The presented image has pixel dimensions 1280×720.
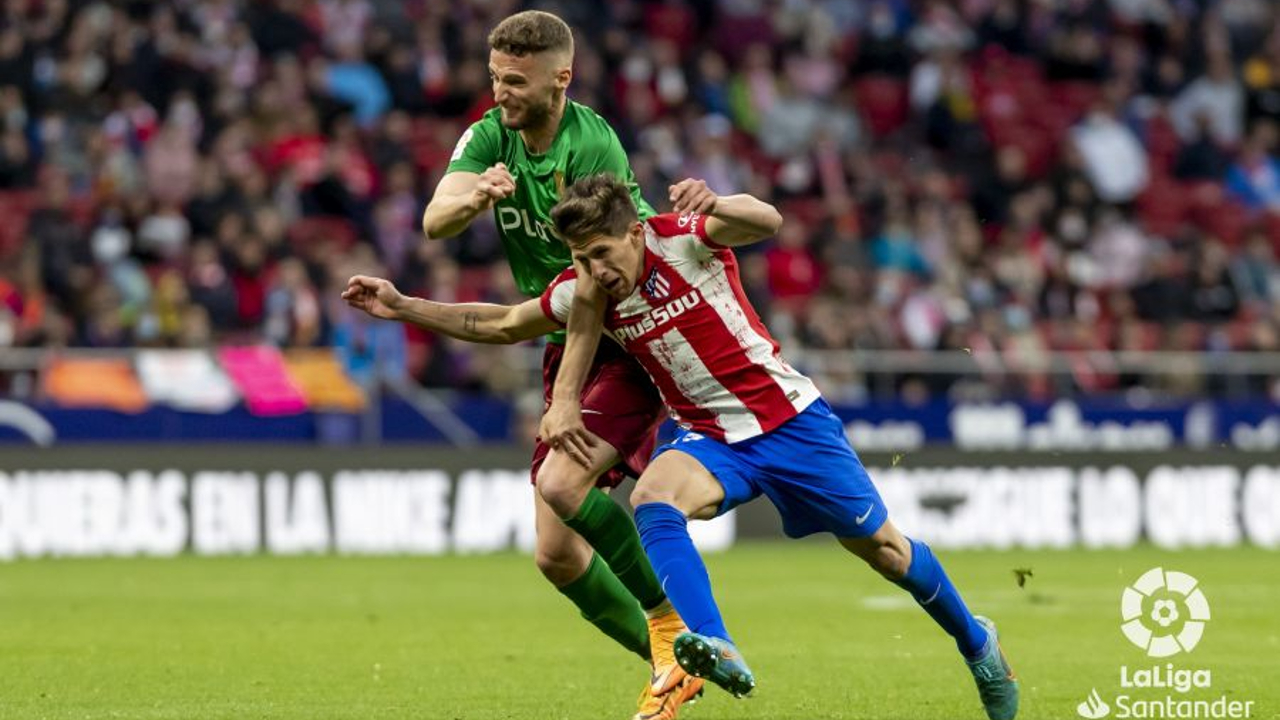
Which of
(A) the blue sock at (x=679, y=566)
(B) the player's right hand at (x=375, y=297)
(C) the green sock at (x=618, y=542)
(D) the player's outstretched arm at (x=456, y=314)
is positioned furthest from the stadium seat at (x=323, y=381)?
(A) the blue sock at (x=679, y=566)

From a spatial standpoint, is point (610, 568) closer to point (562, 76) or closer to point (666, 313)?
point (666, 313)

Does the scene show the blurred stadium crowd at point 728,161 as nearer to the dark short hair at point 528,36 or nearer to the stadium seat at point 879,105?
the stadium seat at point 879,105

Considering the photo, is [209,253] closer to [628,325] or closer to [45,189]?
[45,189]

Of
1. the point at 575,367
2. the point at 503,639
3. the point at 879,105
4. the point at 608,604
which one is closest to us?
the point at 575,367

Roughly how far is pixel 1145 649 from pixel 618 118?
12765 millimetres

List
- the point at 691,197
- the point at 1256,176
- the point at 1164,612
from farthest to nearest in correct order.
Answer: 1. the point at 1256,176
2. the point at 1164,612
3. the point at 691,197

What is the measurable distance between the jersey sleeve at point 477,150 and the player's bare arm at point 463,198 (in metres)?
0.09

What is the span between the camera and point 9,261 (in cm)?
1942

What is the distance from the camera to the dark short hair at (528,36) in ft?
27.5

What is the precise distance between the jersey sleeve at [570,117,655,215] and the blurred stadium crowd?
35.5 feet

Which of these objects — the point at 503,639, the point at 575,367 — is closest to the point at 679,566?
the point at 575,367

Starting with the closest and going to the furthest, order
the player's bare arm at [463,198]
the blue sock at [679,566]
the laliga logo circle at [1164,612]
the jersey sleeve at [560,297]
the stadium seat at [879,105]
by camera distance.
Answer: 1. the blue sock at [679,566]
2. the player's bare arm at [463,198]
3. the jersey sleeve at [560,297]
4. the laliga logo circle at [1164,612]
5. the stadium seat at [879,105]

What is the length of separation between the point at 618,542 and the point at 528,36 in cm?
197

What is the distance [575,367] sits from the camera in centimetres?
827
